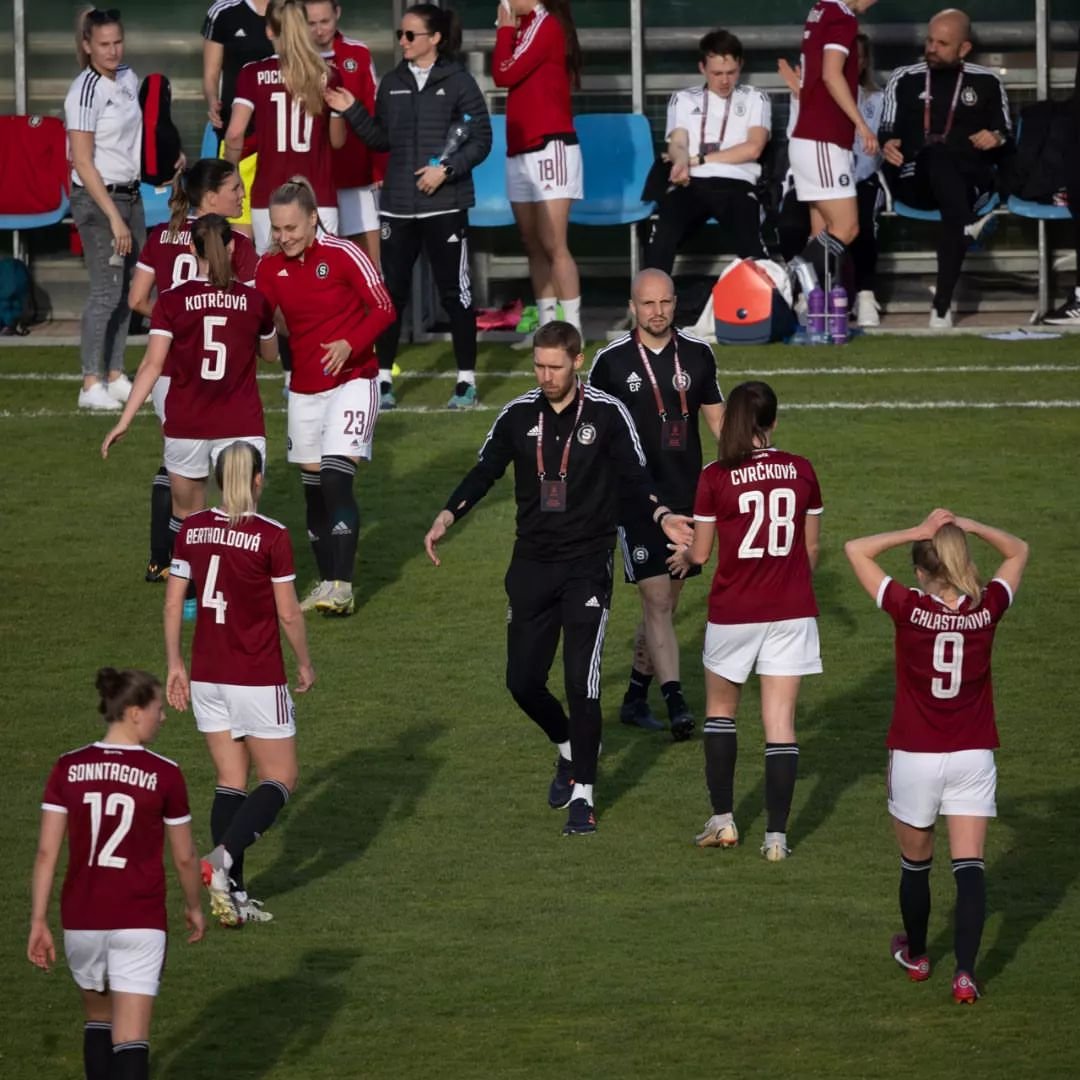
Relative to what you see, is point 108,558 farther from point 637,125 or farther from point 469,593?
point 637,125

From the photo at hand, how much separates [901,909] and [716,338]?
10.00m

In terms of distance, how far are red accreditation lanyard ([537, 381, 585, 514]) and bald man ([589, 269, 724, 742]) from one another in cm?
86

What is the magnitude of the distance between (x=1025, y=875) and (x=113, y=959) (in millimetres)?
3729

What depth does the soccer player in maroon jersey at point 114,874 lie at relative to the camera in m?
6.28

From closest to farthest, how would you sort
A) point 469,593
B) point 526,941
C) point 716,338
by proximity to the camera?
point 526,941, point 469,593, point 716,338

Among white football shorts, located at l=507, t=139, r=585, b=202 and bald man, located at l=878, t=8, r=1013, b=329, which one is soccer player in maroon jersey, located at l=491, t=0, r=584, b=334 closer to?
white football shorts, located at l=507, t=139, r=585, b=202

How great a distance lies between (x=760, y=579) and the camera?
27.7 ft

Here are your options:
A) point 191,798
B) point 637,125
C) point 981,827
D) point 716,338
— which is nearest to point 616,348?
point 191,798

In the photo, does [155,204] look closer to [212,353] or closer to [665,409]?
[212,353]

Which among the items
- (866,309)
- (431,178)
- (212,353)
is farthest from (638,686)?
(866,309)

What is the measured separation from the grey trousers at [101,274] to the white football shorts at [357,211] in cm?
141

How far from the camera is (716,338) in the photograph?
17.1 meters

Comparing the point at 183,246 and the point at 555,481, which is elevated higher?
the point at 183,246

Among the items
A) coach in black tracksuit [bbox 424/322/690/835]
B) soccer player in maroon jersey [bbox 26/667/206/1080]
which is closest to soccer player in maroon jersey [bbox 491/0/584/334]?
coach in black tracksuit [bbox 424/322/690/835]
